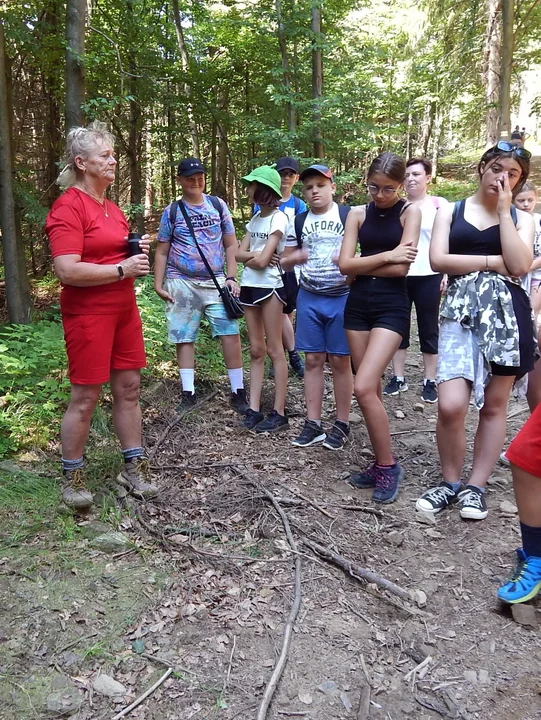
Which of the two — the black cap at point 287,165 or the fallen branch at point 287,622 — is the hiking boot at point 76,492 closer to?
the fallen branch at point 287,622

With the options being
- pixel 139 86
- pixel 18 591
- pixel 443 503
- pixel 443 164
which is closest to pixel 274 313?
pixel 443 503

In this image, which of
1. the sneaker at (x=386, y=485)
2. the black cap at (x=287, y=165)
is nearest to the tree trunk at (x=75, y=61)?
the black cap at (x=287, y=165)

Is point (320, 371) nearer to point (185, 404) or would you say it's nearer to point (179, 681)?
point (185, 404)

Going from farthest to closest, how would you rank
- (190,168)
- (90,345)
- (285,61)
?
(285,61) → (190,168) → (90,345)

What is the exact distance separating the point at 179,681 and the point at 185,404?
296 centimetres

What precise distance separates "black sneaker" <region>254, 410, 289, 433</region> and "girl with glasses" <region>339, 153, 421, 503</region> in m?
1.19

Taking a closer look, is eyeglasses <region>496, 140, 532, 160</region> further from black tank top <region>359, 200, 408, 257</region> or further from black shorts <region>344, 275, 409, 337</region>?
black shorts <region>344, 275, 409, 337</region>

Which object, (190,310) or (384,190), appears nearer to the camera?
(384,190)

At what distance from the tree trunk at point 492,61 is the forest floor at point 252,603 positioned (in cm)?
1060

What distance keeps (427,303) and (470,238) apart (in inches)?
78.4

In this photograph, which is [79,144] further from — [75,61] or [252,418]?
[75,61]

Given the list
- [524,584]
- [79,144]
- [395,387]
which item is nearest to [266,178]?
[79,144]

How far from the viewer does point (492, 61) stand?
1179 centimetres

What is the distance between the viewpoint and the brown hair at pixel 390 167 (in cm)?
324
